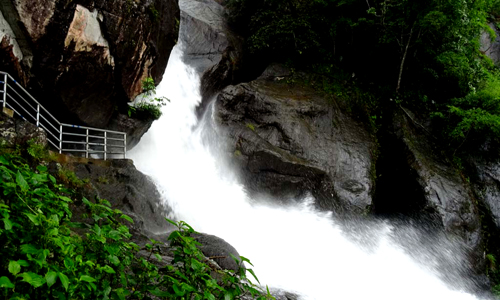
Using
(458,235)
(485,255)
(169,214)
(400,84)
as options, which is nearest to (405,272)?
(458,235)

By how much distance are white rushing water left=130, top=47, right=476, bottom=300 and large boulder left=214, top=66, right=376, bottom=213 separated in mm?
659

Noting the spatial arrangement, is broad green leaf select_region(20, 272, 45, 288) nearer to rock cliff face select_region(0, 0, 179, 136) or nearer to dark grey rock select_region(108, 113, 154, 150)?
rock cliff face select_region(0, 0, 179, 136)

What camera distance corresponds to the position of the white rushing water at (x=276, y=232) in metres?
8.16

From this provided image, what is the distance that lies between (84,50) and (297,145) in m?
7.50

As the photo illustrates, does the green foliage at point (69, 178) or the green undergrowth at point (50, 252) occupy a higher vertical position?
the green undergrowth at point (50, 252)

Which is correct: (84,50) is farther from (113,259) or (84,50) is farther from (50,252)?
(113,259)

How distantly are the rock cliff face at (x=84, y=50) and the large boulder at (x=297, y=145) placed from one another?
3.88 m

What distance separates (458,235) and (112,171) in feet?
34.9

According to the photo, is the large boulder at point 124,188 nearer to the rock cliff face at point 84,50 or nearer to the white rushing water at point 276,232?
the white rushing water at point 276,232

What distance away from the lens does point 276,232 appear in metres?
9.76

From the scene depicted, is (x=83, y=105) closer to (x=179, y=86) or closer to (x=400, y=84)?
(x=179, y=86)

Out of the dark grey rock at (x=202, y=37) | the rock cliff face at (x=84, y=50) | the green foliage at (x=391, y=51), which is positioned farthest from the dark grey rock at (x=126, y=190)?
the green foliage at (x=391, y=51)

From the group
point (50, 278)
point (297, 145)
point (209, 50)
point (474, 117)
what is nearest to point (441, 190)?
point (474, 117)

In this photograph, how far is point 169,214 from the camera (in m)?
8.51
